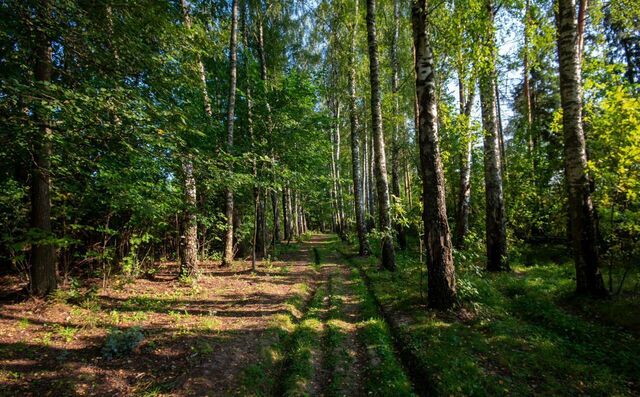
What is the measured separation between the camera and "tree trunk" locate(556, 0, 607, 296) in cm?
653

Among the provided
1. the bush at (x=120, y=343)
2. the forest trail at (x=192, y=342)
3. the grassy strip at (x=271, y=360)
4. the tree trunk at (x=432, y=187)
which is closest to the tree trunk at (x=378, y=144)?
the forest trail at (x=192, y=342)

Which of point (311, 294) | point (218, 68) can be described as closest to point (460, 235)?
point (311, 294)

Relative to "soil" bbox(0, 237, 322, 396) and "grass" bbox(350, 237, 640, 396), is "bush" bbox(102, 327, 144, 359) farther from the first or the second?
"grass" bbox(350, 237, 640, 396)

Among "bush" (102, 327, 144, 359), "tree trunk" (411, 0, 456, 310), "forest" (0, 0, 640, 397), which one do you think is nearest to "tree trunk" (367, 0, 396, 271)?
"forest" (0, 0, 640, 397)

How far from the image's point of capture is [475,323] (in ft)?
19.5

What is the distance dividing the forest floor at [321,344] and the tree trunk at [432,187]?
0.49 m

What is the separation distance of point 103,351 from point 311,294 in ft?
18.9

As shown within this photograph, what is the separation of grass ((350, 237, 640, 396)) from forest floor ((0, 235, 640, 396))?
24mm

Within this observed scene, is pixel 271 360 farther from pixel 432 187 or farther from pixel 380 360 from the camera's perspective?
pixel 432 187

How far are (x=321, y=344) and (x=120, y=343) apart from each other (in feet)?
11.5

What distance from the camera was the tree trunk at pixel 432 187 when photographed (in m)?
6.48

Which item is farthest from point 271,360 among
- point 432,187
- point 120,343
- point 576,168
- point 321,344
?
point 576,168

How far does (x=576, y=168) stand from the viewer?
266 inches

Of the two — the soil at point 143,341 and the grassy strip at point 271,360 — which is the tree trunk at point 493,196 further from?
the soil at point 143,341
